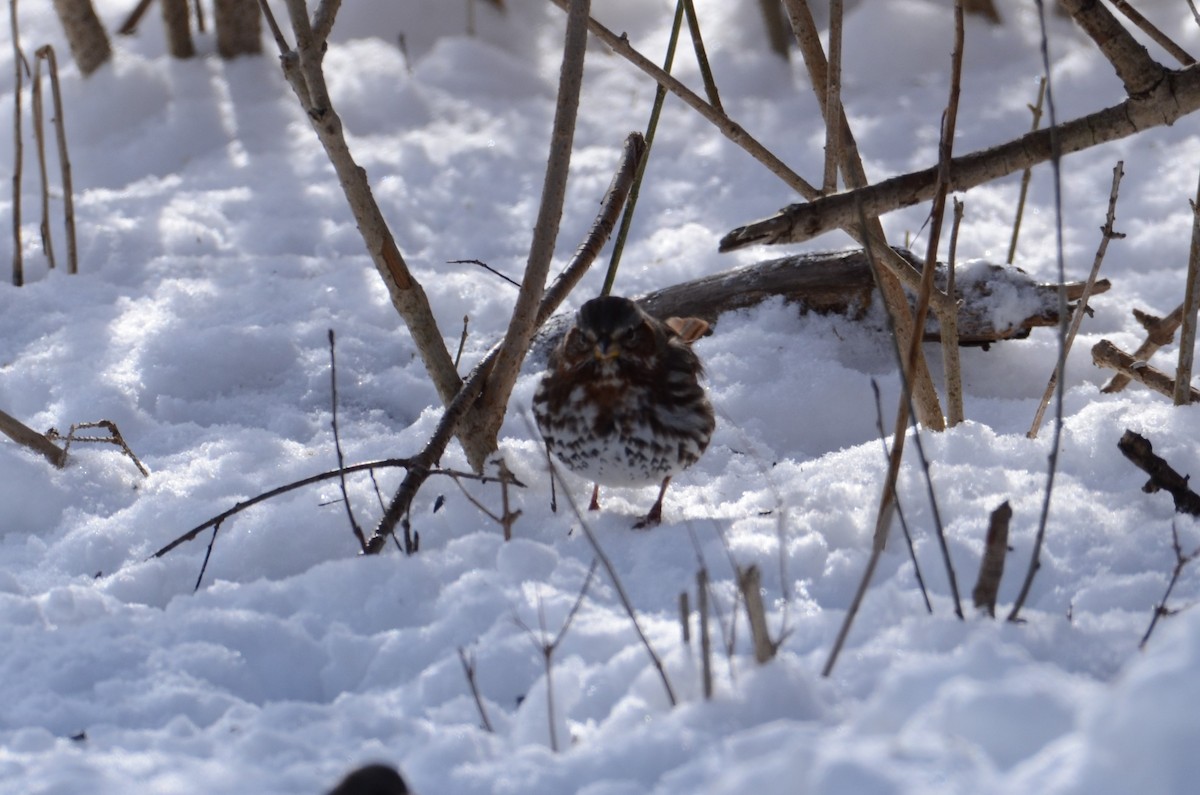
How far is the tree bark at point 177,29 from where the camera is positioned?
6980 millimetres

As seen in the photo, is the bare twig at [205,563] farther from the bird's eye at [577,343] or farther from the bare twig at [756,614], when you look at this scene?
the bare twig at [756,614]

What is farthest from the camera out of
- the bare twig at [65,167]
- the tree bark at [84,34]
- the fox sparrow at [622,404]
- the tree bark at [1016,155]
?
the tree bark at [84,34]

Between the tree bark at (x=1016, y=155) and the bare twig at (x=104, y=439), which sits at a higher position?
the tree bark at (x=1016, y=155)

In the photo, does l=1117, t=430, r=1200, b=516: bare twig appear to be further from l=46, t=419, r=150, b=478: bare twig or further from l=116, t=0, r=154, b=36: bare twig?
l=116, t=0, r=154, b=36: bare twig

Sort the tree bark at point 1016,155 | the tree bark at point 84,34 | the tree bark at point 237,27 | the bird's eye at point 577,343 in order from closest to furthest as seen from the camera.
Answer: the tree bark at point 1016,155 → the bird's eye at point 577,343 → the tree bark at point 84,34 → the tree bark at point 237,27

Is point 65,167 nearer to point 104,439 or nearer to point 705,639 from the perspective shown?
point 104,439

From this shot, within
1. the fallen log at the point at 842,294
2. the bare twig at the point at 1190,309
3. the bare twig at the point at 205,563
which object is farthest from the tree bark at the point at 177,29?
the bare twig at the point at 1190,309

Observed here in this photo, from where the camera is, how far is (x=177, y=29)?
7.07m

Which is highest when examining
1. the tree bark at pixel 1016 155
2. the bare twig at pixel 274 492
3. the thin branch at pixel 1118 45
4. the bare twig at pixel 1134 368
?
the thin branch at pixel 1118 45

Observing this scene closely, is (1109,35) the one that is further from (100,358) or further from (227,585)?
(100,358)

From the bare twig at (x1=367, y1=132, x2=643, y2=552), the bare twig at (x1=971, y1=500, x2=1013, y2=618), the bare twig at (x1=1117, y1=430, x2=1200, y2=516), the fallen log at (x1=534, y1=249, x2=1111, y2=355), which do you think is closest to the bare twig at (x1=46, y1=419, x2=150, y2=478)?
the bare twig at (x1=367, y1=132, x2=643, y2=552)

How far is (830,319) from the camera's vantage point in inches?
181

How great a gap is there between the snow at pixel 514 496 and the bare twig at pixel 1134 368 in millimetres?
169

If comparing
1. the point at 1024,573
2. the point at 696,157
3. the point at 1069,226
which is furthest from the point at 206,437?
the point at 1069,226
